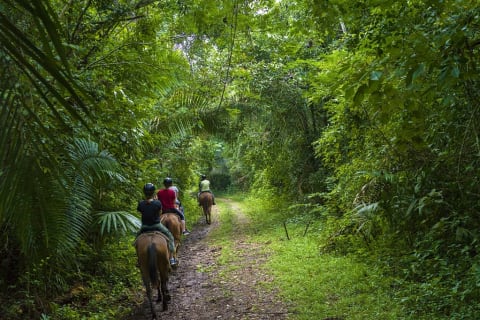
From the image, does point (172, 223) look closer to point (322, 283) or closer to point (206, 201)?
point (322, 283)

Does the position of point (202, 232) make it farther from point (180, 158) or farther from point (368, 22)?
point (368, 22)

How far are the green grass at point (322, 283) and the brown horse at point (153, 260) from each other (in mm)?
1915

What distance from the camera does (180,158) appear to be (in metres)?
14.4

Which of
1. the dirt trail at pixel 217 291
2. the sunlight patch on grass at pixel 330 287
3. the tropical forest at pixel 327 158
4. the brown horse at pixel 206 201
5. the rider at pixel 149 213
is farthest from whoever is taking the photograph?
the brown horse at pixel 206 201

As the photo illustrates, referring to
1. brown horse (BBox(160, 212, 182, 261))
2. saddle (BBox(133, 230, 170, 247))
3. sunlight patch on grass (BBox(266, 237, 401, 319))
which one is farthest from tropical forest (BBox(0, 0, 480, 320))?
brown horse (BBox(160, 212, 182, 261))

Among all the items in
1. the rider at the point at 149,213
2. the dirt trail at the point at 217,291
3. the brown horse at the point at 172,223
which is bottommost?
the dirt trail at the point at 217,291

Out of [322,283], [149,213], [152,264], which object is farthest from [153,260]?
[322,283]

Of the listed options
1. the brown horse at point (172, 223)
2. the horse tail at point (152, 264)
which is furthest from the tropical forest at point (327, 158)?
the brown horse at point (172, 223)

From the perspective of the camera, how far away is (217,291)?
7465 millimetres

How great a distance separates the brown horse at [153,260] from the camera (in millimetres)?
6426

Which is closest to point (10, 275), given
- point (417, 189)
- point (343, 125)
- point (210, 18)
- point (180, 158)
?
point (210, 18)

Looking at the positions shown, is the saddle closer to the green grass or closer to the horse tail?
the horse tail

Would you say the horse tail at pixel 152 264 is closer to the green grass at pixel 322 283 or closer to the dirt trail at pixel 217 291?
the dirt trail at pixel 217 291

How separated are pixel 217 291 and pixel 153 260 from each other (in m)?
1.63
